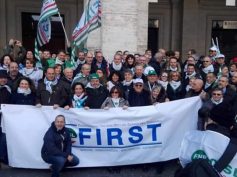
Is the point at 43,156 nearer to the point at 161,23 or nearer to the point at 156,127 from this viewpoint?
the point at 156,127

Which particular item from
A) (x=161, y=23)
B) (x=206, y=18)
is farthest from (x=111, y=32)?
(x=206, y=18)

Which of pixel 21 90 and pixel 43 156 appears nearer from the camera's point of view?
pixel 43 156

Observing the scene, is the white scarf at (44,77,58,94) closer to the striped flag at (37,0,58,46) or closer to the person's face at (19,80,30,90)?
the person's face at (19,80,30,90)

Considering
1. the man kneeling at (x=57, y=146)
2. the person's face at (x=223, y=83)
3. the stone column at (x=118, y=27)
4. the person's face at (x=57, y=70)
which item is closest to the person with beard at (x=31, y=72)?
the person's face at (x=57, y=70)

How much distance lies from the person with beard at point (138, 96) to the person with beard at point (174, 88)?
65 cm

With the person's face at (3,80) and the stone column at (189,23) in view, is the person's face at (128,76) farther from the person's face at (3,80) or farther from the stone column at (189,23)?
the stone column at (189,23)

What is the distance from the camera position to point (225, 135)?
10.8ft

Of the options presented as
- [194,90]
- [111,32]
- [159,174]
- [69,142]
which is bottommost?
[159,174]

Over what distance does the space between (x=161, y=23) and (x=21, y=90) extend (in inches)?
434

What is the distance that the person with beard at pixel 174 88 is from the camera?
291 inches

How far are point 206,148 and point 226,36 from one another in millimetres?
15241

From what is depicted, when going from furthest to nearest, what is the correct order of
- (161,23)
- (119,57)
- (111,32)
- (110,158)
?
1. (161,23)
2. (111,32)
3. (119,57)
4. (110,158)

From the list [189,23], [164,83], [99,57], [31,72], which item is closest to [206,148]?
[164,83]

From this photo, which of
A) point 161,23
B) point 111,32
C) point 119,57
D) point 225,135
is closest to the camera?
Answer: point 225,135
